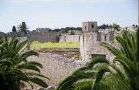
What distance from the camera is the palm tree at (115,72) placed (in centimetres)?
991

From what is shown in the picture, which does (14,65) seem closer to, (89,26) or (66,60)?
(66,60)

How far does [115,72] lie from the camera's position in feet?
33.6

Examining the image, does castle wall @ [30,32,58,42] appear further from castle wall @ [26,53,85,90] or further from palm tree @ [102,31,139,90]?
palm tree @ [102,31,139,90]

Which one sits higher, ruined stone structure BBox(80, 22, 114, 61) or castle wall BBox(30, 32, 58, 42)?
ruined stone structure BBox(80, 22, 114, 61)

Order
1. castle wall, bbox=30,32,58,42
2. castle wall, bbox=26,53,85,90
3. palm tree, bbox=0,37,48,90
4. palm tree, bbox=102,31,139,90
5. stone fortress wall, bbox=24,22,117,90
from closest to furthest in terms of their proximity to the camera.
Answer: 1. palm tree, bbox=102,31,139,90
2. palm tree, bbox=0,37,48,90
3. castle wall, bbox=26,53,85,90
4. stone fortress wall, bbox=24,22,117,90
5. castle wall, bbox=30,32,58,42

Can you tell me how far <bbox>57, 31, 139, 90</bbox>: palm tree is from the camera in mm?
9906

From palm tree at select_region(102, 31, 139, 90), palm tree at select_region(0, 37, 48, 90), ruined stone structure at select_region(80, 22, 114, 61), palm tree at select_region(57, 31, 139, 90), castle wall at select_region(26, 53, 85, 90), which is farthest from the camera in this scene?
ruined stone structure at select_region(80, 22, 114, 61)

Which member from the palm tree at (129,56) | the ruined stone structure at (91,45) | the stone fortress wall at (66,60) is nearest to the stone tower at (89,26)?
the ruined stone structure at (91,45)

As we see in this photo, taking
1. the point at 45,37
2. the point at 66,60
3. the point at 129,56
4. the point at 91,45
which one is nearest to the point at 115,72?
the point at 129,56

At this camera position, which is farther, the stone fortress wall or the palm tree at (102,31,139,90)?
the stone fortress wall

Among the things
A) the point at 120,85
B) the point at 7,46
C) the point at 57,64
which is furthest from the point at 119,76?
the point at 57,64

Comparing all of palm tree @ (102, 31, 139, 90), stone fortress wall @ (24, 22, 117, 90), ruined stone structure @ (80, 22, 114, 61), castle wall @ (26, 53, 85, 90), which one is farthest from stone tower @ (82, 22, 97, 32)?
palm tree @ (102, 31, 139, 90)

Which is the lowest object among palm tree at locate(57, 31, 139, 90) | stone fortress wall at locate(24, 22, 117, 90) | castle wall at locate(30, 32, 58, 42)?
castle wall at locate(30, 32, 58, 42)

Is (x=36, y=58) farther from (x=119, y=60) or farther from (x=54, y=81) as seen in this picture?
(x=119, y=60)
